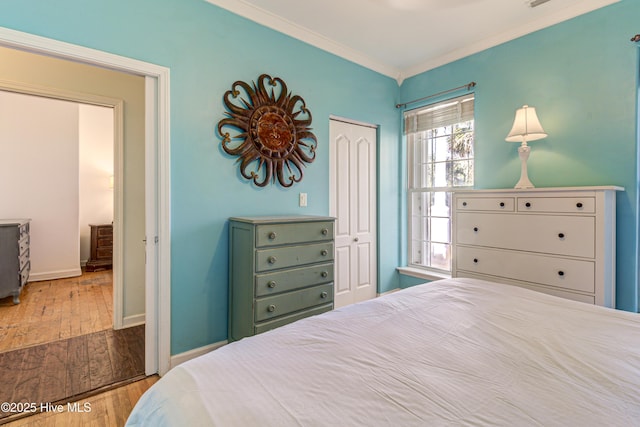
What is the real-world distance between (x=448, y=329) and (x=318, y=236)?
1.37 meters

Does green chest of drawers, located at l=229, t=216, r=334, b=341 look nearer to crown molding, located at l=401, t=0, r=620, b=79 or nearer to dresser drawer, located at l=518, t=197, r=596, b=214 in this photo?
dresser drawer, located at l=518, t=197, r=596, b=214

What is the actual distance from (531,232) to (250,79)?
8.08 ft

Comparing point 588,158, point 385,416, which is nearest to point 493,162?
point 588,158

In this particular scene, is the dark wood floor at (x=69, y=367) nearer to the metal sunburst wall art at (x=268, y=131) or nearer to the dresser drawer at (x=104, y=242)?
the metal sunburst wall art at (x=268, y=131)

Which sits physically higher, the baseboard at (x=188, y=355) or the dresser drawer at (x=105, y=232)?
the dresser drawer at (x=105, y=232)

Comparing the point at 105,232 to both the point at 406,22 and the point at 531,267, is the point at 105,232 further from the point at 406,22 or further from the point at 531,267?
the point at 531,267

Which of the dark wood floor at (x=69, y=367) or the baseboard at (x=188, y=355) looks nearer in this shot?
the dark wood floor at (x=69, y=367)

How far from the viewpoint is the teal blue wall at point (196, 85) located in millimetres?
1885

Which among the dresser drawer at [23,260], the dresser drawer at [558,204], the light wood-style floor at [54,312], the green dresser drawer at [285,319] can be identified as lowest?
the light wood-style floor at [54,312]

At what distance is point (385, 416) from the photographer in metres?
0.71

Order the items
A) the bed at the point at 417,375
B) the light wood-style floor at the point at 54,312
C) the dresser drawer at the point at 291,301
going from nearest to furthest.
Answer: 1. the bed at the point at 417,375
2. the dresser drawer at the point at 291,301
3. the light wood-style floor at the point at 54,312

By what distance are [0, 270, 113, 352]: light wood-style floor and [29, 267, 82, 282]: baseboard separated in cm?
10

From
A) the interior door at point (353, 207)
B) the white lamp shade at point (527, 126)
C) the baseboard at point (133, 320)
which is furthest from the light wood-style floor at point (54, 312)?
the white lamp shade at point (527, 126)

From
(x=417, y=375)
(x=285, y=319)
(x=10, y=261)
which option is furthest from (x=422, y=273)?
(x=10, y=261)
